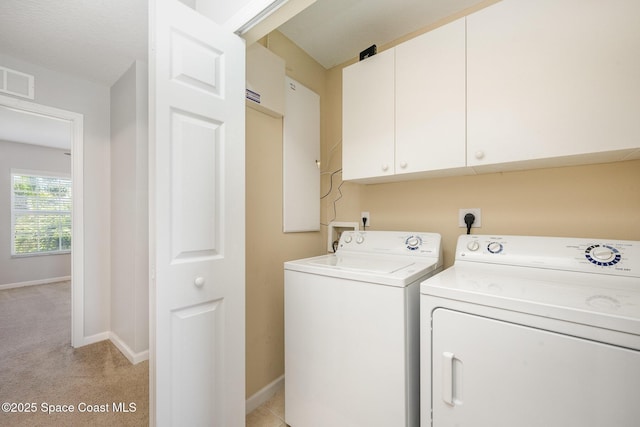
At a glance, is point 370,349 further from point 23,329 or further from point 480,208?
point 23,329

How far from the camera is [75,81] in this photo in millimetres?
2361

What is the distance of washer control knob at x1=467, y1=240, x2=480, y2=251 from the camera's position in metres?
1.36

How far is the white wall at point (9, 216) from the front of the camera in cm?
423

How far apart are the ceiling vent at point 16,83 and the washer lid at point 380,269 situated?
8.49 feet

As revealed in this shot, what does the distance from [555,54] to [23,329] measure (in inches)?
182

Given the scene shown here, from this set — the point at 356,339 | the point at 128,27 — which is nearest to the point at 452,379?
the point at 356,339

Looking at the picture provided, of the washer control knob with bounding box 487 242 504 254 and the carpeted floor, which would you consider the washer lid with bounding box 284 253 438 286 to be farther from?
the carpeted floor

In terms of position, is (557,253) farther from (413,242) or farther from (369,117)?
(369,117)

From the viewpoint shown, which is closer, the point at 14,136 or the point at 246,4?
the point at 246,4

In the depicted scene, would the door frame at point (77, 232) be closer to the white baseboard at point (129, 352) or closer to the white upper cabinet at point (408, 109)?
the white baseboard at point (129, 352)

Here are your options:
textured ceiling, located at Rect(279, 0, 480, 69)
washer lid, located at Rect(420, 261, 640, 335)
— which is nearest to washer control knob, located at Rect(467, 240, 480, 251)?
washer lid, located at Rect(420, 261, 640, 335)

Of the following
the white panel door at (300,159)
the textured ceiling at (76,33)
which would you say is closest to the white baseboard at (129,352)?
the white panel door at (300,159)

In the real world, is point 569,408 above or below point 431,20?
below

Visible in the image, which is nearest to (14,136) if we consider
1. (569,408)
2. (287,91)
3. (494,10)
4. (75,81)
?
(75,81)
